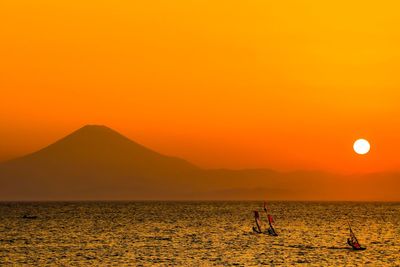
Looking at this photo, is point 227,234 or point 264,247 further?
point 227,234

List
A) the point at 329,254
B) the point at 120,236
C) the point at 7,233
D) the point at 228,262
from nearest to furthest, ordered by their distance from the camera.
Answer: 1. the point at 228,262
2. the point at 329,254
3. the point at 120,236
4. the point at 7,233

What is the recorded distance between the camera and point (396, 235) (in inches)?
5300

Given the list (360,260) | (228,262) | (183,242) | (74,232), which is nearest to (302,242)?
(183,242)

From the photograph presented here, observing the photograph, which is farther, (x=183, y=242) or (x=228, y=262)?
(x=183, y=242)

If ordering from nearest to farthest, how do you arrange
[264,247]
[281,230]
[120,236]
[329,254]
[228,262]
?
[228,262], [329,254], [264,247], [120,236], [281,230]

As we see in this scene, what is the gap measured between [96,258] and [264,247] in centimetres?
2760

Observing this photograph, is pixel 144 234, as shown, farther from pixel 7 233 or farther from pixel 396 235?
pixel 396 235

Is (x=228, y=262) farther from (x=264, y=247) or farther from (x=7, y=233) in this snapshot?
(x=7, y=233)

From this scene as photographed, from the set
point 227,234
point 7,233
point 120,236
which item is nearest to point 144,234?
point 120,236

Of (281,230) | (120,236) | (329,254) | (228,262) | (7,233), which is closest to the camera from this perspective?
(228,262)

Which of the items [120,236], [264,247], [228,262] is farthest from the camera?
[120,236]

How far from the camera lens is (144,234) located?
5089 inches

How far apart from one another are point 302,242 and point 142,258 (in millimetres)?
35336

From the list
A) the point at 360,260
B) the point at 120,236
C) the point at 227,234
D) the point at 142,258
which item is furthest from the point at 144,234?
the point at 360,260
